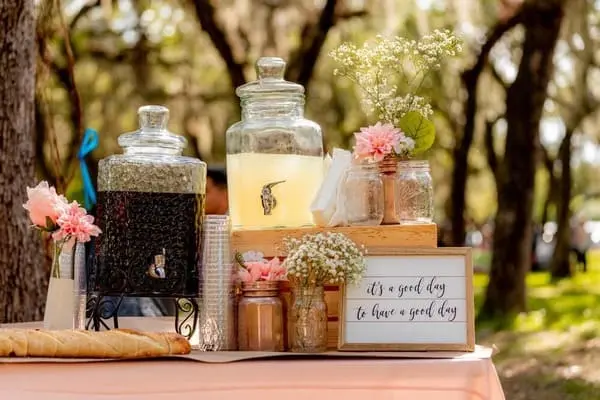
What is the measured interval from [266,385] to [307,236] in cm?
40

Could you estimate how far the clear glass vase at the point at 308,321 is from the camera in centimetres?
248

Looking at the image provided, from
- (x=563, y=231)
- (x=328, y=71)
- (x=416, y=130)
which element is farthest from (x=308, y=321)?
(x=563, y=231)

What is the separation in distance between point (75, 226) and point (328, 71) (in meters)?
12.4

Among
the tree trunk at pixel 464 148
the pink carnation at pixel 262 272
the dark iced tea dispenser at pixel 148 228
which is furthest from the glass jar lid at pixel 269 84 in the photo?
the tree trunk at pixel 464 148

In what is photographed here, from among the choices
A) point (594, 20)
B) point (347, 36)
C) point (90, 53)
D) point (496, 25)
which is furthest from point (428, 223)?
point (594, 20)

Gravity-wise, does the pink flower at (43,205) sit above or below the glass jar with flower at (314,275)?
above

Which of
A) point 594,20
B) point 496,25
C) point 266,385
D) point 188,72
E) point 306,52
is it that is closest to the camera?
point 266,385

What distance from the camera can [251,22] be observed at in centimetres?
1079

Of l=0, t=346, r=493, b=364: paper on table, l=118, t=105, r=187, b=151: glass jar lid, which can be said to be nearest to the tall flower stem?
l=118, t=105, r=187, b=151: glass jar lid

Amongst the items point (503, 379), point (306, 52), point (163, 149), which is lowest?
point (503, 379)

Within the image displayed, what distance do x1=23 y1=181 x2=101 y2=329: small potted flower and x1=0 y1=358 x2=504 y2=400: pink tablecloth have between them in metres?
0.42

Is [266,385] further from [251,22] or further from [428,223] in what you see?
[251,22]

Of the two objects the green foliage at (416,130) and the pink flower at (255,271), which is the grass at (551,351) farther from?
the pink flower at (255,271)

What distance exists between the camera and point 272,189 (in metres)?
2.67
